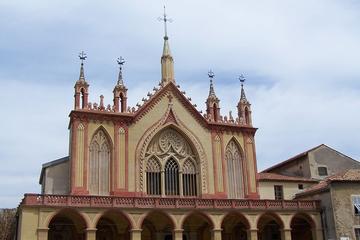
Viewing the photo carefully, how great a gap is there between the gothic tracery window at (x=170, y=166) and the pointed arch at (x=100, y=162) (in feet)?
12.3

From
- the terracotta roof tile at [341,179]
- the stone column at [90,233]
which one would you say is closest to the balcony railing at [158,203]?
the terracotta roof tile at [341,179]

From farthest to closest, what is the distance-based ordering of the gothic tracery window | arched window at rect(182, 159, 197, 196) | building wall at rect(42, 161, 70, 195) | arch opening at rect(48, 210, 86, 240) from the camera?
arched window at rect(182, 159, 197, 196) → the gothic tracery window → building wall at rect(42, 161, 70, 195) → arch opening at rect(48, 210, 86, 240)

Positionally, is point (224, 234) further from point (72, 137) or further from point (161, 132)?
point (72, 137)

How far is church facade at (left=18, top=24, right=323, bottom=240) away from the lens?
36625mm

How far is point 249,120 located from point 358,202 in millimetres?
13200

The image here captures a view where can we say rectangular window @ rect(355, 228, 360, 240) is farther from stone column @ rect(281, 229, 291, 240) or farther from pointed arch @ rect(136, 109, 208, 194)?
pointed arch @ rect(136, 109, 208, 194)

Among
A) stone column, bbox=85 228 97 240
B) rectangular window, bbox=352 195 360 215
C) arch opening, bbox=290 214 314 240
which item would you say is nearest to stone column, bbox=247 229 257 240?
arch opening, bbox=290 214 314 240

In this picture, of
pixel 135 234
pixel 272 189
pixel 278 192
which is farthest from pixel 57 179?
pixel 278 192

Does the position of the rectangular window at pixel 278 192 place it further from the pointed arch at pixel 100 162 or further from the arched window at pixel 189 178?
the pointed arch at pixel 100 162

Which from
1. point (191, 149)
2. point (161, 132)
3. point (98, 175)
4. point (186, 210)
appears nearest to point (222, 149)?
point (191, 149)

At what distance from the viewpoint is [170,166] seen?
44.1m

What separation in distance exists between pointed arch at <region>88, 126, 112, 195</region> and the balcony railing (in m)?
3.96

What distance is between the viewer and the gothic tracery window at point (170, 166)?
141 feet

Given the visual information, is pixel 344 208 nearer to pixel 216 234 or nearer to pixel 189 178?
pixel 216 234
